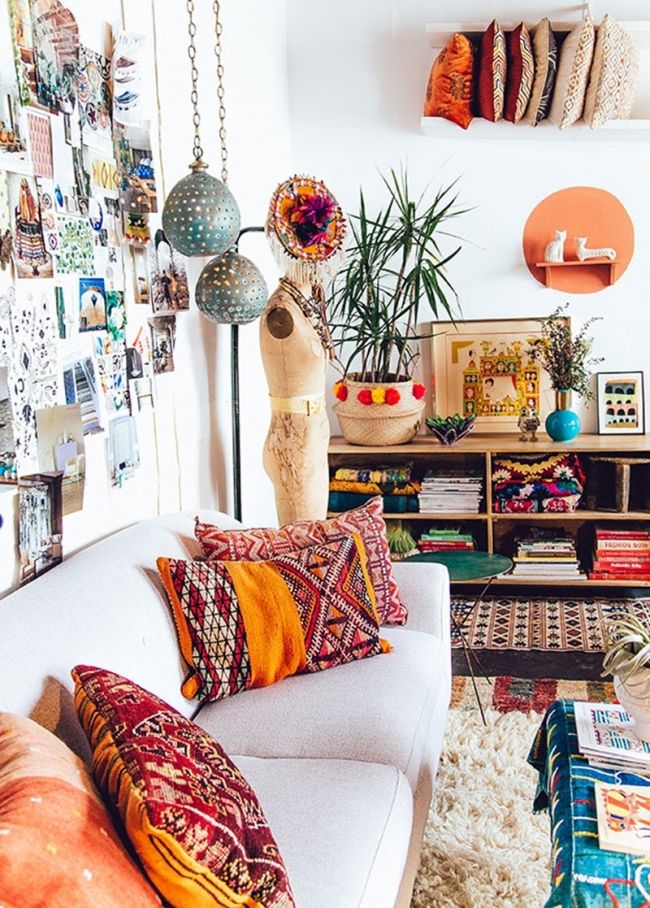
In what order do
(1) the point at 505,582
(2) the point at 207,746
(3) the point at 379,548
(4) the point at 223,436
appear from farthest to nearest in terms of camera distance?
(1) the point at 505,582
(4) the point at 223,436
(3) the point at 379,548
(2) the point at 207,746

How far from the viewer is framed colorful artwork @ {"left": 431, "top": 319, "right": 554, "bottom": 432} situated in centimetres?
430

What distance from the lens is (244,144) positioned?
3676 millimetres

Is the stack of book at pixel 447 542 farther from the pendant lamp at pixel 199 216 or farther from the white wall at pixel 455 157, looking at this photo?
the pendant lamp at pixel 199 216

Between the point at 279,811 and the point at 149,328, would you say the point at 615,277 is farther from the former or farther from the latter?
the point at 279,811

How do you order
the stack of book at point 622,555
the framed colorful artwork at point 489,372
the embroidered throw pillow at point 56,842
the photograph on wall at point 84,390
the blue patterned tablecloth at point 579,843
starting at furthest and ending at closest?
the framed colorful artwork at point 489,372
the stack of book at point 622,555
the photograph on wall at point 84,390
the blue patterned tablecloth at point 579,843
the embroidered throw pillow at point 56,842

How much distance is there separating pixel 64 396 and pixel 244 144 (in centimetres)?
176

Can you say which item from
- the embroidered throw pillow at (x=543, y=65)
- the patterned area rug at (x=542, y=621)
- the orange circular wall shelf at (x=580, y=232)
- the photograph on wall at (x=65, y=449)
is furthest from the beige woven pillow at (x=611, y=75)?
the photograph on wall at (x=65, y=449)

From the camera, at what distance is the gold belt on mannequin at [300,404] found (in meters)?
3.09

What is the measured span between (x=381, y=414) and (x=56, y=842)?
10.1 ft

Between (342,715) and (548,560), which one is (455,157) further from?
(342,715)

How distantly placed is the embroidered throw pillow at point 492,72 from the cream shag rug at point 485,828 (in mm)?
2482

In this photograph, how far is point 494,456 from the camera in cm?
417

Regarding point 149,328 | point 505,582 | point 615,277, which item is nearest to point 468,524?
point 505,582

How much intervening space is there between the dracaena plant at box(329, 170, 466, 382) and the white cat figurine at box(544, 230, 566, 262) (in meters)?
0.38
